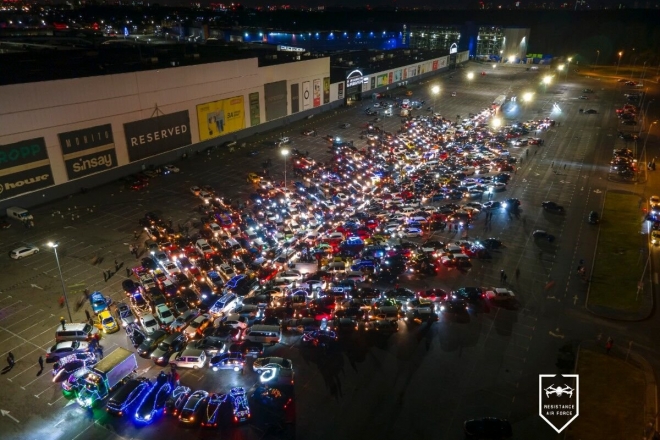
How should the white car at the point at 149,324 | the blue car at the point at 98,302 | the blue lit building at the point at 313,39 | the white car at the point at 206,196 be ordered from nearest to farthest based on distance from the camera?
the white car at the point at 149,324 < the blue car at the point at 98,302 < the white car at the point at 206,196 < the blue lit building at the point at 313,39

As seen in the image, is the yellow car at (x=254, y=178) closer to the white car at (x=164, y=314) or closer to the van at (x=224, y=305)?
the van at (x=224, y=305)

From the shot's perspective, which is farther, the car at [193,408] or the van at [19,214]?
the van at [19,214]

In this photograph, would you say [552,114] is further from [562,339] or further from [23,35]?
[23,35]

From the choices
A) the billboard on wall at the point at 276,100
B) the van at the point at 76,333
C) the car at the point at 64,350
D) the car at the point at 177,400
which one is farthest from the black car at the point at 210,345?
the billboard on wall at the point at 276,100

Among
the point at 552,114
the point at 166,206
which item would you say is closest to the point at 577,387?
the point at 166,206

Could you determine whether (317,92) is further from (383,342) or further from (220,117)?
(383,342)

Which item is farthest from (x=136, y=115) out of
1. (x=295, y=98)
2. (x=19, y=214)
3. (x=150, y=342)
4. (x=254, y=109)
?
(x=150, y=342)
